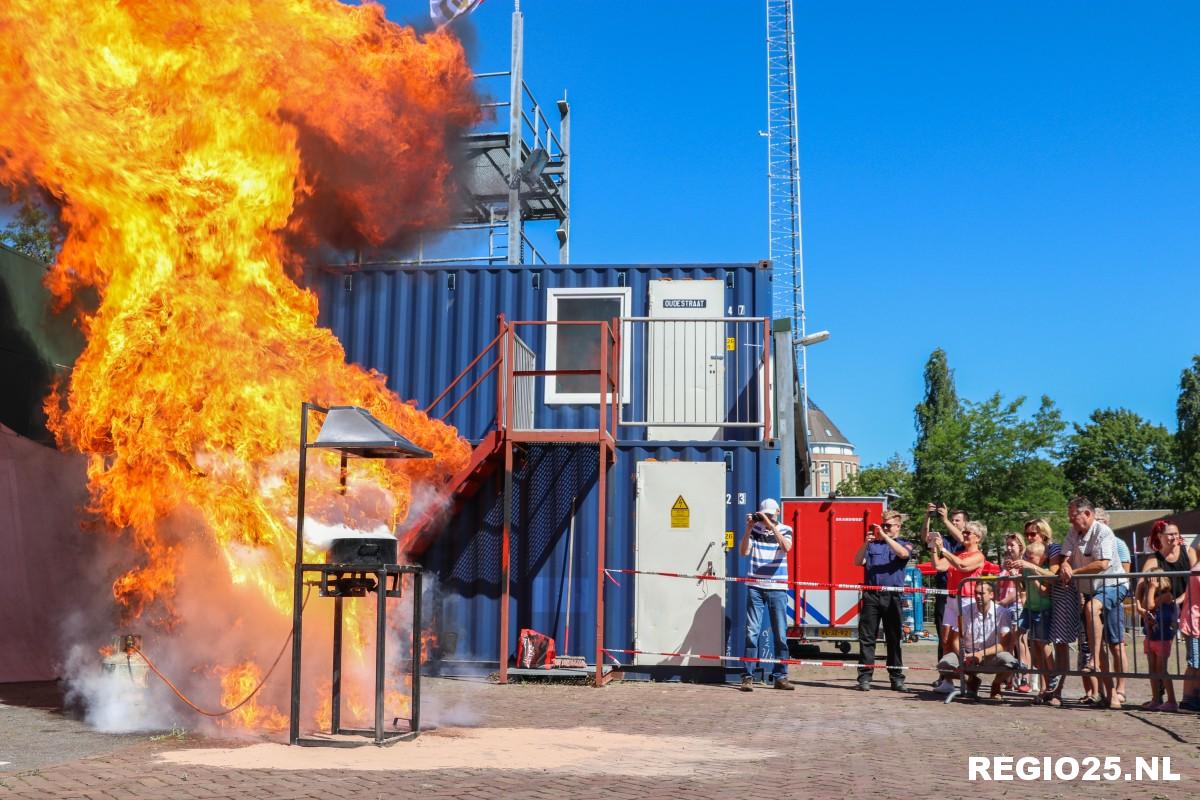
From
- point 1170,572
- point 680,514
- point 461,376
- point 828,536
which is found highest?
point 461,376

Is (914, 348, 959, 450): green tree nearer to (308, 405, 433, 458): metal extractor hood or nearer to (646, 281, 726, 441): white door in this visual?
(646, 281, 726, 441): white door

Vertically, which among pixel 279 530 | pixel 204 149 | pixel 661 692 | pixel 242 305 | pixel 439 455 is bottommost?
pixel 661 692

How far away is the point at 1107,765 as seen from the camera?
7.34m

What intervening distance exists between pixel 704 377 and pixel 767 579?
3.18m

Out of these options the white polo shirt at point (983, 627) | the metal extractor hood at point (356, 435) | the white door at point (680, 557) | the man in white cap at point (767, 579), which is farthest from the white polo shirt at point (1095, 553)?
the metal extractor hood at point (356, 435)

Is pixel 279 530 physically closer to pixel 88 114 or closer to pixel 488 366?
pixel 88 114

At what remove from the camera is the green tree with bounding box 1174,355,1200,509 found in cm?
6188

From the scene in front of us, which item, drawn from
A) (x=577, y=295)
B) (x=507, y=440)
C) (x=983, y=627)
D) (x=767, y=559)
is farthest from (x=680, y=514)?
(x=983, y=627)

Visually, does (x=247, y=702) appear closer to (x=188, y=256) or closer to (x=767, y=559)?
(x=188, y=256)

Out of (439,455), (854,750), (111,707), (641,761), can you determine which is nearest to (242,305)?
(111,707)

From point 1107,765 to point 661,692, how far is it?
18.8ft

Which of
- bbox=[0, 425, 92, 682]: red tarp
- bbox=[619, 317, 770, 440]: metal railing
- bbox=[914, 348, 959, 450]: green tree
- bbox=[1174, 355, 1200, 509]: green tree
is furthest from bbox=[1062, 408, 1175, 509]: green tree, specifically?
bbox=[0, 425, 92, 682]: red tarp

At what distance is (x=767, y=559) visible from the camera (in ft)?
42.8

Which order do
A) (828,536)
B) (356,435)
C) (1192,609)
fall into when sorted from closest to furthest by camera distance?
1. (356,435)
2. (1192,609)
3. (828,536)
